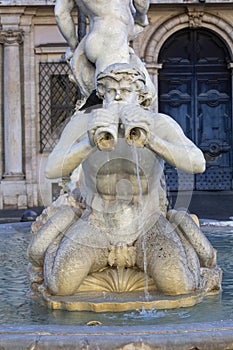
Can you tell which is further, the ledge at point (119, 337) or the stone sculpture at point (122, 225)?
the stone sculpture at point (122, 225)

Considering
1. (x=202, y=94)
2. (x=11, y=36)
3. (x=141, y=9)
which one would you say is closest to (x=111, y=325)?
(x=141, y=9)

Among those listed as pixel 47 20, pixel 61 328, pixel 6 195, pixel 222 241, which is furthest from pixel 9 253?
pixel 47 20

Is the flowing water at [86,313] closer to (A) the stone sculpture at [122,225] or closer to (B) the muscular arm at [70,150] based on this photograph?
(A) the stone sculpture at [122,225]

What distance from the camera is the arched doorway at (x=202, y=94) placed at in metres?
16.4

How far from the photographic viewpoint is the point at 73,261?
3.59 meters

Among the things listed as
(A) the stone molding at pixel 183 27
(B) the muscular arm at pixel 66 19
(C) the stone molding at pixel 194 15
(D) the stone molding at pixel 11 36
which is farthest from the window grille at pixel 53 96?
(B) the muscular arm at pixel 66 19

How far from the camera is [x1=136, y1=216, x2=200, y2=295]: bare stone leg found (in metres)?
3.61

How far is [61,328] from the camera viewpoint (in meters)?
2.78

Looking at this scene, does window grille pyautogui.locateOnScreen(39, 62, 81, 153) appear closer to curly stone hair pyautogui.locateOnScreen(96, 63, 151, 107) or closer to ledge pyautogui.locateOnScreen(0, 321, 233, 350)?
curly stone hair pyautogui.locateOnScreen(96, 63, 151, 107)

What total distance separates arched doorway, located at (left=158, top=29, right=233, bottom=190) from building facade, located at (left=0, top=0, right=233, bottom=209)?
0.07ft

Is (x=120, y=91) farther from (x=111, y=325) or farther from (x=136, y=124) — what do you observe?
(x=111, y=325)

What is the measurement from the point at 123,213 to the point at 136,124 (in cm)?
58

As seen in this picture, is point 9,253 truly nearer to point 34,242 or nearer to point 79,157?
point 34,242

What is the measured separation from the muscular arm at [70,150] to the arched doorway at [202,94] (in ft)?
41.9
